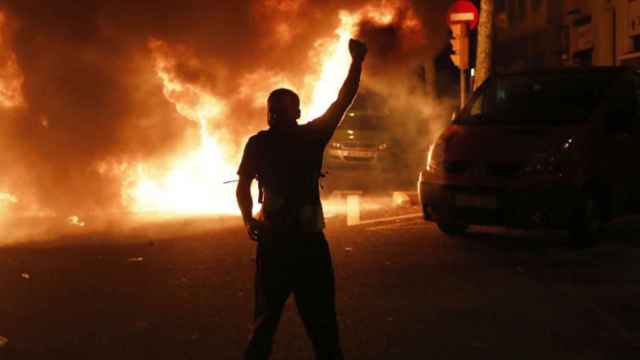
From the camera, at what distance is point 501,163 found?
10.5m

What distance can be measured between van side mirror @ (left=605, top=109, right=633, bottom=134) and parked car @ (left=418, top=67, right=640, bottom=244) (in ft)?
0.03

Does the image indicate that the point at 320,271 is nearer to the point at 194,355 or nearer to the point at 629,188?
the point at 194,355

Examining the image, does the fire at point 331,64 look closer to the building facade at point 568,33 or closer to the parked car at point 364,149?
the building facade at point 568,33

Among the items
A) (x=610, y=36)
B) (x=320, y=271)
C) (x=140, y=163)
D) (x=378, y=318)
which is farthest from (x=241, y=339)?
(x=610, y=36)

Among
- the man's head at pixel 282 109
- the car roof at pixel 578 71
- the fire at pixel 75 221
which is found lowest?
the fire at pixel 75 221

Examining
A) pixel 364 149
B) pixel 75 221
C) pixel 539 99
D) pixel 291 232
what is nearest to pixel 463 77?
pixel 539 99

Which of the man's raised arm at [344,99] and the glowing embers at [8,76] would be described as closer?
the man's raised arm at [344,99]

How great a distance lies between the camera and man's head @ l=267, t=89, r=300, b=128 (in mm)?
5340

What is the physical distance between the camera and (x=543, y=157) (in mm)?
10367

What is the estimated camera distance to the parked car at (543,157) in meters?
10.4

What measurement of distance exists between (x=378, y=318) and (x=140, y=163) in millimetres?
9269

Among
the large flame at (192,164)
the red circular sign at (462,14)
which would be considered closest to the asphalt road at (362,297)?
the large flame at (192,164)

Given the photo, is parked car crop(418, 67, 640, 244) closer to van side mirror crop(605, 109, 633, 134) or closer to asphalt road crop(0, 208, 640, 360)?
van side mirror crop(605, 109, 633, 134)

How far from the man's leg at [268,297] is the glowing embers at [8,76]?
11.7 meters
